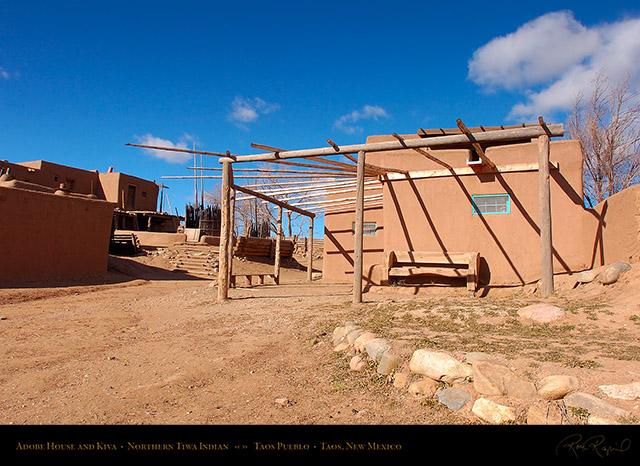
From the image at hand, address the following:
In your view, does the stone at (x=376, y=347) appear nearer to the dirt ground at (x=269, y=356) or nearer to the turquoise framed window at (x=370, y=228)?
the dirt ground at (x=269, y=356)

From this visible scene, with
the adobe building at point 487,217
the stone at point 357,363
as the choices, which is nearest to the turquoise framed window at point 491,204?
the adobe building at point 487,217

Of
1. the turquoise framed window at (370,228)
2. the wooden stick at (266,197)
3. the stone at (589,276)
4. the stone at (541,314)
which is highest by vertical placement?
the wooden stick at (266,197)

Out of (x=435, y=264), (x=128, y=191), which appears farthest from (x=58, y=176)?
(x=435, y=264)

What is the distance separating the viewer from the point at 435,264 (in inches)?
391

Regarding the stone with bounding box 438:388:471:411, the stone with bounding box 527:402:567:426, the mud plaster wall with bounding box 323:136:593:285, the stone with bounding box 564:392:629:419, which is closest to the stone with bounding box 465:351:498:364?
the stone with bounding box 438:388:471:411

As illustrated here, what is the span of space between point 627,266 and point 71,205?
48.3 ft

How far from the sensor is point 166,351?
5.57 metres

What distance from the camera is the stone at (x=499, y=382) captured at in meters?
3.08

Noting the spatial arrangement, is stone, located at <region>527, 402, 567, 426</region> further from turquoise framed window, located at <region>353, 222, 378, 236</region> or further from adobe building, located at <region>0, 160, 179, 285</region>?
adobe building, located at <region>0, 160, 179, 285</region>

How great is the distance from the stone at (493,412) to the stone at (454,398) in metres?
0.12

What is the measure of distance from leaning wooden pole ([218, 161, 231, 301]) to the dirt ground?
103cm

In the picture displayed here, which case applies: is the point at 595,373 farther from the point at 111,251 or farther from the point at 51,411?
the point at 111,251

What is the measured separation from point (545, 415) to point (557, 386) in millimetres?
241
